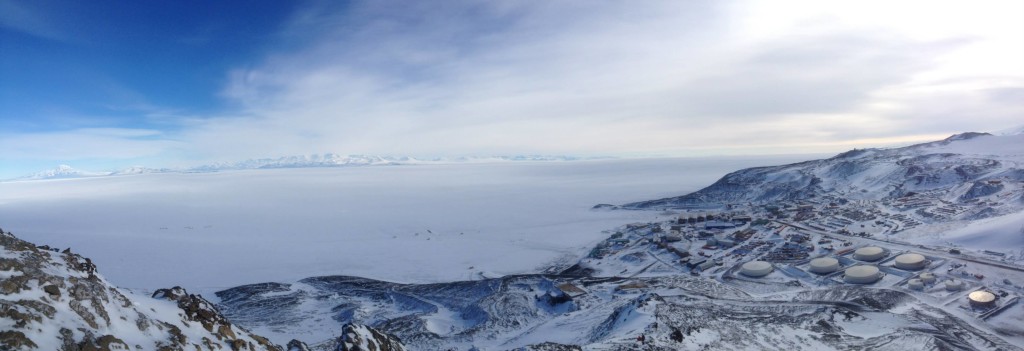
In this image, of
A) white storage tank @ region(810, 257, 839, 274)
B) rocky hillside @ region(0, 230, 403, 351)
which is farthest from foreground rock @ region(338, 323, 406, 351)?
white storage tank @ region(810, 257, 839, 274)

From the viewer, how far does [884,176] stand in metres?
82.0

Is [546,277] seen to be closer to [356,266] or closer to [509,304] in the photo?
[509,304]

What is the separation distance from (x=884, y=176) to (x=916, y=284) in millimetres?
62193

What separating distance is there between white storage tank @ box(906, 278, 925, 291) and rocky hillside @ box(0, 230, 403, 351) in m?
42.5

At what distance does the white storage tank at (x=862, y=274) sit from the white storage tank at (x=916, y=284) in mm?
2161

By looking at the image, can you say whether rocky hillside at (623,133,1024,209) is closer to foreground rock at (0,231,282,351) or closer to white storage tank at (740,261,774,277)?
white storage tank at (740,261,774,277)

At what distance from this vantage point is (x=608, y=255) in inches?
2135

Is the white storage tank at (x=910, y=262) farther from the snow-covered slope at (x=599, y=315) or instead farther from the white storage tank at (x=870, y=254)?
the snow-covered slope at (x=599, y=315)

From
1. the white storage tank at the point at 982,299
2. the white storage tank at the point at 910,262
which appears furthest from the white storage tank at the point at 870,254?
the white storage tank at the point at 982,299

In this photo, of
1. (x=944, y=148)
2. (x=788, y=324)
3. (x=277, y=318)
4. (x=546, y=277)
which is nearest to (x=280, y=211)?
(x=277, y=318)

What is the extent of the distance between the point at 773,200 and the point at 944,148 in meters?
55.9

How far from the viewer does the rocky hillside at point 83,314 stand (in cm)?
875

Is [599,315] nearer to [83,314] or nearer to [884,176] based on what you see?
[83,314]

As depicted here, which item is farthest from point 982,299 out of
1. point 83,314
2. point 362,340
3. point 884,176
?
point 884,176
